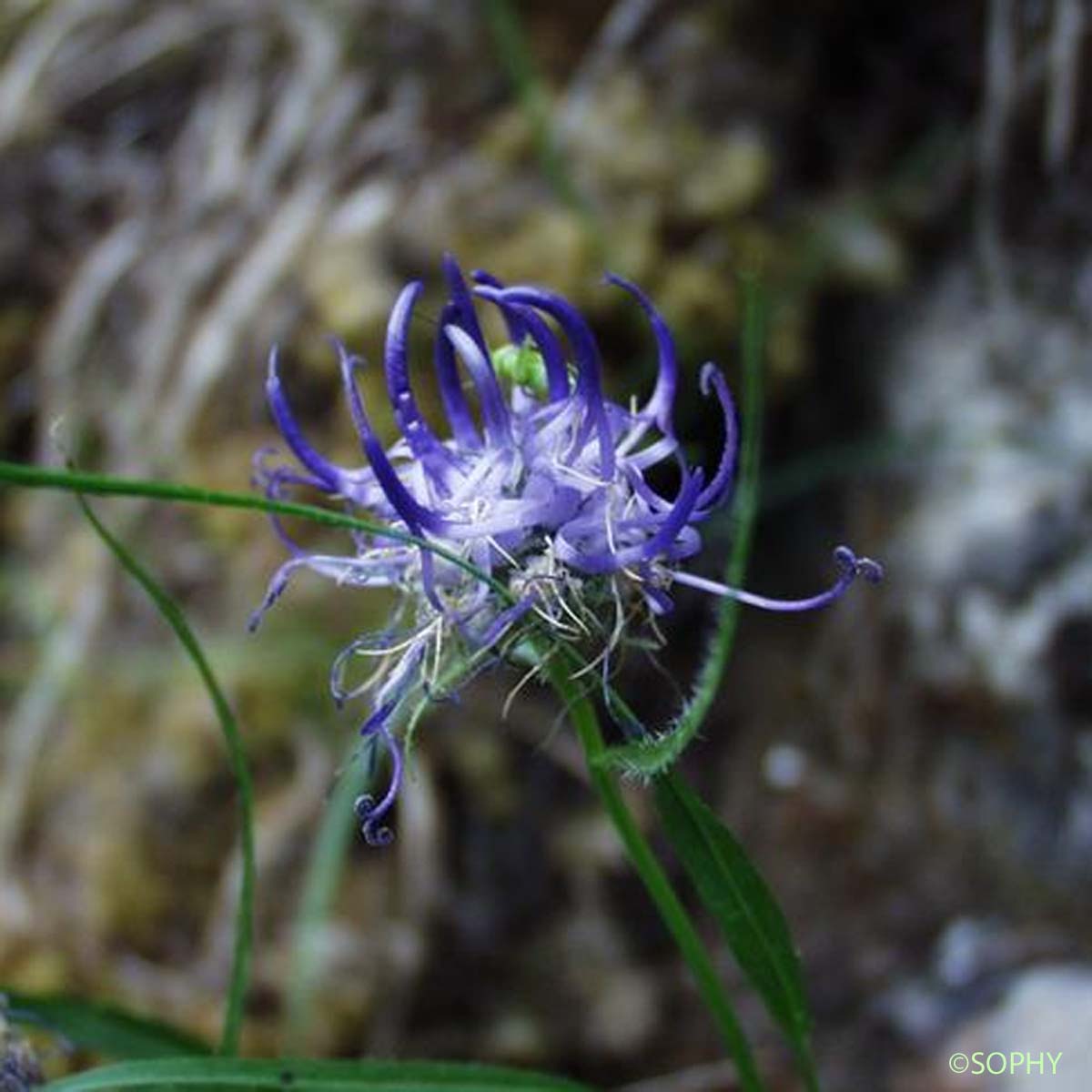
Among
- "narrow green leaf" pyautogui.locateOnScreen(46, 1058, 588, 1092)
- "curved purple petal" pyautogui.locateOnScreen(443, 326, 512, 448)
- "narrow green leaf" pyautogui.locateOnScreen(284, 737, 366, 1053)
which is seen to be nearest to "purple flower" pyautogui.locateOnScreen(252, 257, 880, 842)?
"curved purple petal" pyautogui.locateOnScreen(443, 326, 512, 448)

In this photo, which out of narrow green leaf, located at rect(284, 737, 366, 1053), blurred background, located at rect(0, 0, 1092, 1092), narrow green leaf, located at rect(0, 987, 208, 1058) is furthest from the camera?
blurred background, located at rect(0, 0, 1092, 1092)

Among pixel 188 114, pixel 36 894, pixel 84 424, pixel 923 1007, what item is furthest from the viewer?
pixel 188 114

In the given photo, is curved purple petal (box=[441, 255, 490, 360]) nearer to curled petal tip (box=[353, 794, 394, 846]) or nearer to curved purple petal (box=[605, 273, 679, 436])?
curved purple petal (box=[605, 273, 679, 436])

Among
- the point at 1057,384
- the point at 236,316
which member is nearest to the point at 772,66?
the point at 1057,384

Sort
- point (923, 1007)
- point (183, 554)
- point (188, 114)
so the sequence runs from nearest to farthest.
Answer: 1. point (923, 1007)
2. point (183, 554)
3. point (188, 114)

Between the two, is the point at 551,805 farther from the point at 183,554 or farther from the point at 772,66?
the point at 772,66

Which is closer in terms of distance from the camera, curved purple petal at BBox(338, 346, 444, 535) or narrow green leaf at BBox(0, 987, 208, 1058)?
curved purple petal at BBox(338, 346, 444, 535)

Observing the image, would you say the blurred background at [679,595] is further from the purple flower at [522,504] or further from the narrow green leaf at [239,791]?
the purple flower at [522,504]
